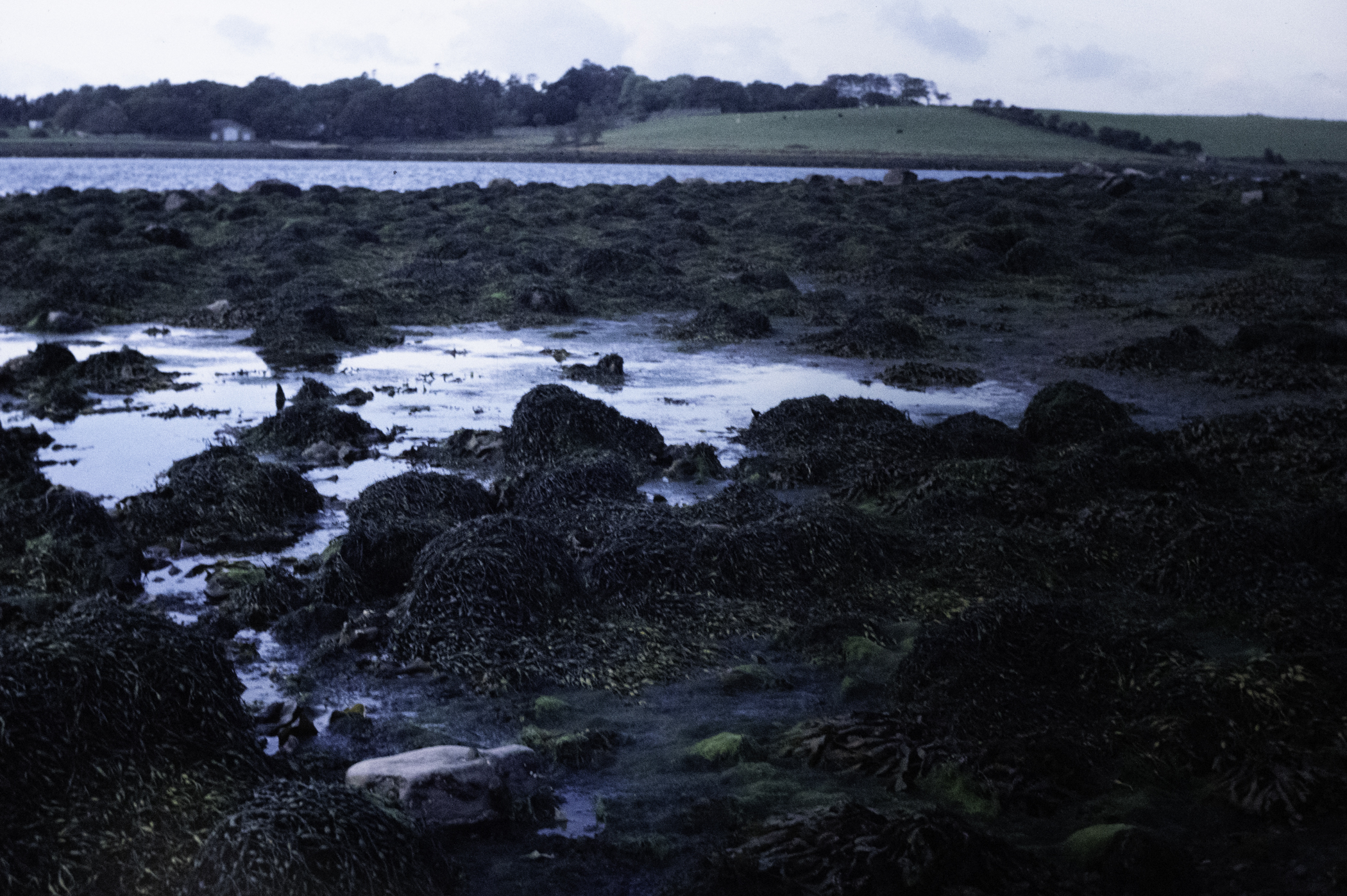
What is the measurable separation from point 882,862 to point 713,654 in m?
2.71

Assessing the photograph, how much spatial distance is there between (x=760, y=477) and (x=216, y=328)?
13.5 metres

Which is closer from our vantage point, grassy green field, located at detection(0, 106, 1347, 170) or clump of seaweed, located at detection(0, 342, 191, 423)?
clump of seaweed, located at detection(0, 342, 191, 423)

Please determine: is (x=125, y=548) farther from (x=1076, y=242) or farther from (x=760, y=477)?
(x=1076, y=242)

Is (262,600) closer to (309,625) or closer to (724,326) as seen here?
(309,625)

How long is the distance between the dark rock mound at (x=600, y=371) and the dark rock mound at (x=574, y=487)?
563cm

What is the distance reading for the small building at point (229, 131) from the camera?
118812 millimetres

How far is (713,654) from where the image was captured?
23.2 ft

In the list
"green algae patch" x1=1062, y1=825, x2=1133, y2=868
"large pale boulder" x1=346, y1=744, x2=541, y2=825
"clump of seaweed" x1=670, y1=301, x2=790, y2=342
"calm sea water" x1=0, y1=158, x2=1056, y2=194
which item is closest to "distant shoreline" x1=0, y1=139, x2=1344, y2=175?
"calm sea water" x1=0, y1=158, x2=1056, y2=194

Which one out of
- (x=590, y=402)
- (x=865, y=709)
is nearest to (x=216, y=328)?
(x=590, y=402)

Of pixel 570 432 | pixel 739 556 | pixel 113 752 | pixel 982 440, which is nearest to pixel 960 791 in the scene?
pixel 739 556

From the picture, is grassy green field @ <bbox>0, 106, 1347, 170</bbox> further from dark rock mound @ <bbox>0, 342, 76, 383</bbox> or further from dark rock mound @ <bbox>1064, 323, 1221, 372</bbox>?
dark rock mound @ <bbox>0, 342, 76, 383</bbox>

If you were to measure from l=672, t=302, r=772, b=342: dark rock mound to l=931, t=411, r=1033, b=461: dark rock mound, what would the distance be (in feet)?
26.8

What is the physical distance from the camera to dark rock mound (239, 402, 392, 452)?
39.0 ft

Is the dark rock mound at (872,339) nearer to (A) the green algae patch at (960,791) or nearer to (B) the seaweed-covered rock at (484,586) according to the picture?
(B) the seaweed-covered rock at (484,586)
